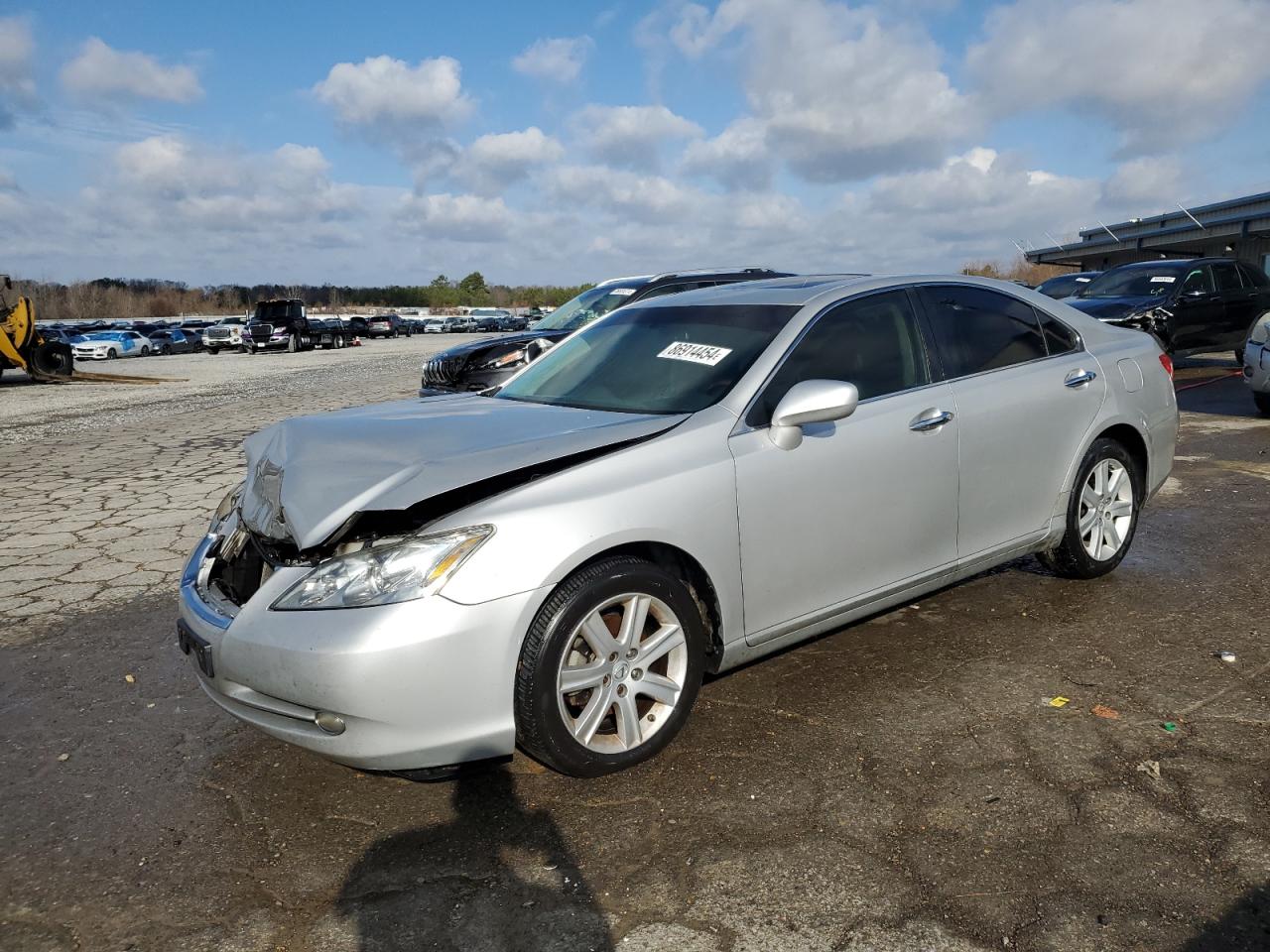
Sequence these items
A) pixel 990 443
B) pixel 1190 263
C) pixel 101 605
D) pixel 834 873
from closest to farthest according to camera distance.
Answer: pixel 834 873 < pixel 990 443 < pixel 101 605 < pixel 1190 263

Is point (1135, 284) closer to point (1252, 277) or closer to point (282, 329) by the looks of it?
point (1252, 277)

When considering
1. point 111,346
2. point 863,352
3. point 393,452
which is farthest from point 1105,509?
point 111,346

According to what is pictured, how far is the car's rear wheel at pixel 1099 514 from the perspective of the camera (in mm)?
4715

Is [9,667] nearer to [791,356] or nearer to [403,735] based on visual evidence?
[403,735]

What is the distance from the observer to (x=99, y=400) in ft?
59.8

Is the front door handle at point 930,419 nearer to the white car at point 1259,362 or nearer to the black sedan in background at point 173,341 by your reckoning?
the white car at point 1259,362

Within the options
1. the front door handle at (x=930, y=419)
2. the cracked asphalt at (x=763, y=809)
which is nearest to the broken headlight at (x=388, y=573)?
the cracked asphalt at (x=763, y=809)

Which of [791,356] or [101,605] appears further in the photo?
[101,605]

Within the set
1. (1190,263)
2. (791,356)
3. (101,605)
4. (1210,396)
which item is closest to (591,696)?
(791,356)

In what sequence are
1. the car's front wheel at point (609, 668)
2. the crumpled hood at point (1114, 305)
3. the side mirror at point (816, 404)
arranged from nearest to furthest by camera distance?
the car's front wheel at point (609, 668)
the side mirror at point (816, 404)
the crumpled hood at point (1114, 305)

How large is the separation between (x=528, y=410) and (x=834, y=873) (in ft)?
6.59

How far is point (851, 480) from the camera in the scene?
12.1 feet

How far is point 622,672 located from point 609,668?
6 centimetres

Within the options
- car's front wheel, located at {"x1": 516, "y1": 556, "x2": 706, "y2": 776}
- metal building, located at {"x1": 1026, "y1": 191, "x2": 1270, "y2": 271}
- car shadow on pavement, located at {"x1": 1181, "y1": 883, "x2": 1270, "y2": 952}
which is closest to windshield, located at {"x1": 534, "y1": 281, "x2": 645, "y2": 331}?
car's front wheel, located at {"x1": 516, "y1": 556, "x2": 706, "y2": 776}
